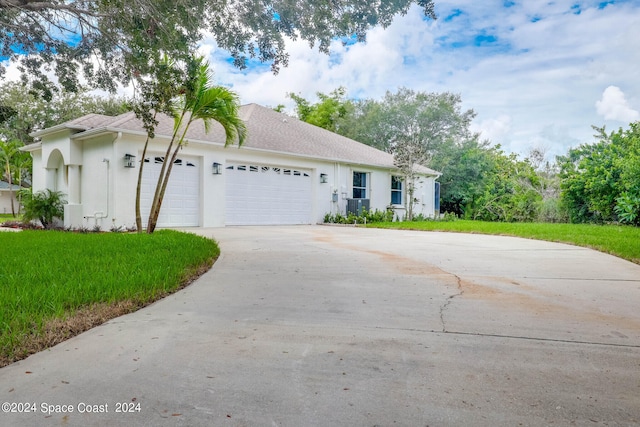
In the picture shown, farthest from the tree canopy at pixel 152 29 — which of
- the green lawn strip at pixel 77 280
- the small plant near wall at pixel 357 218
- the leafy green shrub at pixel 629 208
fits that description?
the leafy green shrub at pixel 629 208

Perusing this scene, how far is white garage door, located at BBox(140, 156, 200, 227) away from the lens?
12461 mm

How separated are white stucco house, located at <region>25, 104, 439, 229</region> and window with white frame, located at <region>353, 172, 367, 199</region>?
0.04m

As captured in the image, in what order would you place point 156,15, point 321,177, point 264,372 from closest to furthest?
point 264,372 → point 156,15 → point 321,177

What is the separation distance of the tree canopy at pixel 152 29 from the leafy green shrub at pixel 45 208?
182 inches

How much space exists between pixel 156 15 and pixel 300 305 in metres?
5.78

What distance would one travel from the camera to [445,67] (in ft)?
44.1

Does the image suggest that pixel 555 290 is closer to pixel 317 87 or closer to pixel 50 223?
pixel 50 223

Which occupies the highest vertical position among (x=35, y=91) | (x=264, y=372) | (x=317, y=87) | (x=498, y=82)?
(x=317, y=87)

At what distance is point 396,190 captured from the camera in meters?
20.3

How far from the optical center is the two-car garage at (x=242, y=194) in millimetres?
12883

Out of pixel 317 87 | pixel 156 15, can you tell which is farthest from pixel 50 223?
pixel 317 87

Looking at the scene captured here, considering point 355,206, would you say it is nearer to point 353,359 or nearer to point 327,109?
point 353,359

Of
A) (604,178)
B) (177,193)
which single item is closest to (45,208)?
(177,193)

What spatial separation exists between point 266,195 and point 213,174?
2.33 meters
